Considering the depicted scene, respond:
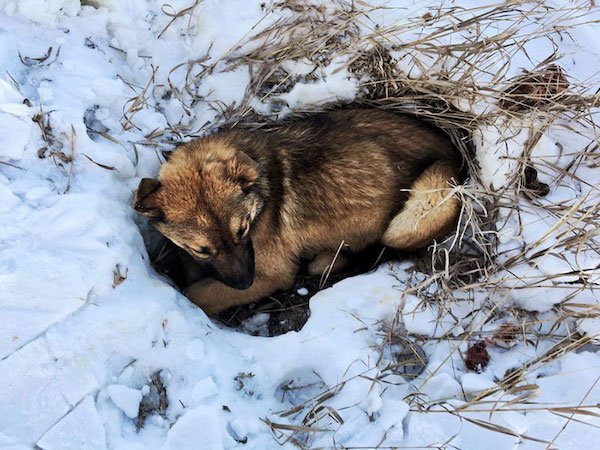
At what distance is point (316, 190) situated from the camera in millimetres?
3510

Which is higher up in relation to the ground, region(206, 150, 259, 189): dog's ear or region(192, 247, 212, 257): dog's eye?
region(206, 150, 259, 189): dog's ear

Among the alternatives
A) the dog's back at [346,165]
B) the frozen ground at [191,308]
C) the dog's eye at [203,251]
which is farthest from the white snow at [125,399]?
the dog's back at [346,165]

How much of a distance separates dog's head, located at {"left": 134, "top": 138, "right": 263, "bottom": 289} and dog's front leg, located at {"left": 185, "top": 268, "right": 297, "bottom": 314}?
288 mm

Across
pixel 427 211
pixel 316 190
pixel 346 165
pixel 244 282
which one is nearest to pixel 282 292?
pixel 244 282

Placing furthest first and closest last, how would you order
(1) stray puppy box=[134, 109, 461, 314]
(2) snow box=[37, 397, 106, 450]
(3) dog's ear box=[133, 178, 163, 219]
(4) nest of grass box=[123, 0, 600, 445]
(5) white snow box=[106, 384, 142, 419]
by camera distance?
(1) stray puppy box=[134, 109, 461, 314] → (4) nest of grass box=[123, 0, 600, 445] → (3) dog's ear box=[133, 178, 163, 219] → (5) white snow box=[106, 384, 142, 419] → (2) snow box=[37, 397, 106, 450]

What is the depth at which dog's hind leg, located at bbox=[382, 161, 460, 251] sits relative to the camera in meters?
3.39

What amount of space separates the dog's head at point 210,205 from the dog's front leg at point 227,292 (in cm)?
29

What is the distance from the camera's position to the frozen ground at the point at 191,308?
8.44 ft

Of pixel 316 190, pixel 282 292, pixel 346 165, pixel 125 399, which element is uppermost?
pixel 346 165

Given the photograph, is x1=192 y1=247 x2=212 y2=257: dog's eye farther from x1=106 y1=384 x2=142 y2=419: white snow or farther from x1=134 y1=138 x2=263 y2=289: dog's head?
x1=106 y1=384 x2=142 y2=419: white snow

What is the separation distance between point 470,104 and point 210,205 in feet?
5.96

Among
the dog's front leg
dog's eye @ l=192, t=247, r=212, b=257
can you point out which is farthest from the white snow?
the dog's front leg

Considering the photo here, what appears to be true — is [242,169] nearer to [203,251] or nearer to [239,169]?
[239,169]

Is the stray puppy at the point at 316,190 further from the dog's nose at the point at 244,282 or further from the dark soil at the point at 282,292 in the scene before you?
the dark soil at the point at 282,292
